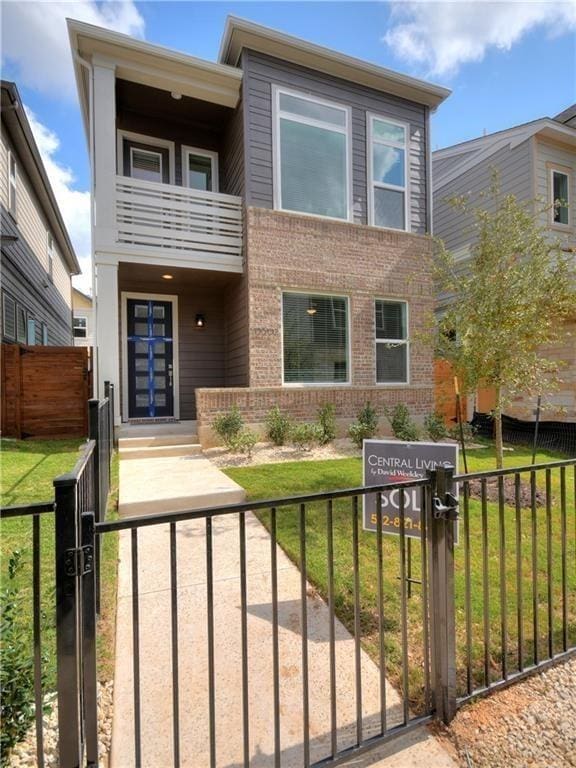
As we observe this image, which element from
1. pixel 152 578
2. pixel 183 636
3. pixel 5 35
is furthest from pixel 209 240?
pixel 183 636

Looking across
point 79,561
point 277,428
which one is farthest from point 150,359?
point 79,561

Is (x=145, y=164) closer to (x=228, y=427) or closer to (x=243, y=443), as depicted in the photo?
(x=228, y=427)

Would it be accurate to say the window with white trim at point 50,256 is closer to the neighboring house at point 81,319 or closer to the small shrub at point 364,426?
the neighboring house at point 81,319

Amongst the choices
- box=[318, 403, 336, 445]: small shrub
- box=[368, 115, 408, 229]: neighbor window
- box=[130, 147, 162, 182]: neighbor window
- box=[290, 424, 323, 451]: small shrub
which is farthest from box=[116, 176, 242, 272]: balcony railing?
box=[290, 424, 323, 451]: small shrub

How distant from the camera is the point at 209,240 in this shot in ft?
26.9

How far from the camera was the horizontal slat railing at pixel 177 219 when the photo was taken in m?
7.63

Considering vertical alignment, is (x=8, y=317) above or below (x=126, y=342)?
above

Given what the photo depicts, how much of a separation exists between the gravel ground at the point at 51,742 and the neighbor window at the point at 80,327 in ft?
89.8

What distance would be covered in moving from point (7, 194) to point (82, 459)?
37.8ft

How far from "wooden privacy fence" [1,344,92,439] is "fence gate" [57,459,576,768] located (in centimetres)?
639

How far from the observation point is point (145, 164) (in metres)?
9.24

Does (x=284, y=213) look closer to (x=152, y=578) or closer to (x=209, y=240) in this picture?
(x=209, y=240)

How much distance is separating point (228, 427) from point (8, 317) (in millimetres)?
6858

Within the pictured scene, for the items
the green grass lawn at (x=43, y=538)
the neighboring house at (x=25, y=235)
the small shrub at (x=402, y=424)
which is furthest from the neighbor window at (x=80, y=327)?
the small shrub at (x=402, y=424)
